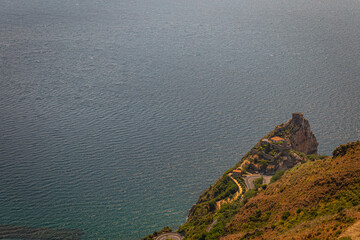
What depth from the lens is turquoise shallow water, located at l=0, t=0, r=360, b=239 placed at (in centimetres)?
6047

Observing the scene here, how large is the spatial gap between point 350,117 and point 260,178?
4347cm

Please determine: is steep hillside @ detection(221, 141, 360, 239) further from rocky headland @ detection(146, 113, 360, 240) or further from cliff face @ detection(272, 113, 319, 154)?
cliff face @ detection(272, 113, 319, 154)

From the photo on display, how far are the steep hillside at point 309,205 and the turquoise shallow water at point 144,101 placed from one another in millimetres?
18620

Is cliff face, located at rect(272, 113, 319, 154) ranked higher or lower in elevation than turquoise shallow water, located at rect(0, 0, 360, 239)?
lower

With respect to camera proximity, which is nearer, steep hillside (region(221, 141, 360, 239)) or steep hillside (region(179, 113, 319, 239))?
steep hillside (region(221, 141, 360, 239))

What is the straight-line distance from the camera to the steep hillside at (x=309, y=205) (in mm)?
26142

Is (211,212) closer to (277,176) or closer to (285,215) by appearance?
(277,176)

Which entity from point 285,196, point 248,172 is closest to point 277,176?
point 248,172

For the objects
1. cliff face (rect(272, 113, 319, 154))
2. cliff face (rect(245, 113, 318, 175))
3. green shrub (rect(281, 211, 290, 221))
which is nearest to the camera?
green shrub (rect(281, 211, 290, 221))

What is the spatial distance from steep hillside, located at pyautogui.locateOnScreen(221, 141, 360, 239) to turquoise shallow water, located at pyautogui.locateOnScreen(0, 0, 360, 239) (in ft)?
61.1

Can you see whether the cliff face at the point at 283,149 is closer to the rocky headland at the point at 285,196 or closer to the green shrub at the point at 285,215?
the rocky headland at the point at 285,196

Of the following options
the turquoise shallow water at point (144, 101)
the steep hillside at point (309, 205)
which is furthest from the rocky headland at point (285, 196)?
the turquoise shallow water at point (144, 101)

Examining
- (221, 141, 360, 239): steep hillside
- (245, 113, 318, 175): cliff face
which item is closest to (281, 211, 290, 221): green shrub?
(221, 141, 360, 239): steep hillside

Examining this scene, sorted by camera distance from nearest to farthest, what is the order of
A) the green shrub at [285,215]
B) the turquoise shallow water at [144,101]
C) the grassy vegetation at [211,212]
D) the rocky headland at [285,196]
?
the rocky headland at [285,196]
the green shrub at [285,215]
the grassy vegetation at [211,212]
the turquoise shallow water at [144,101]
